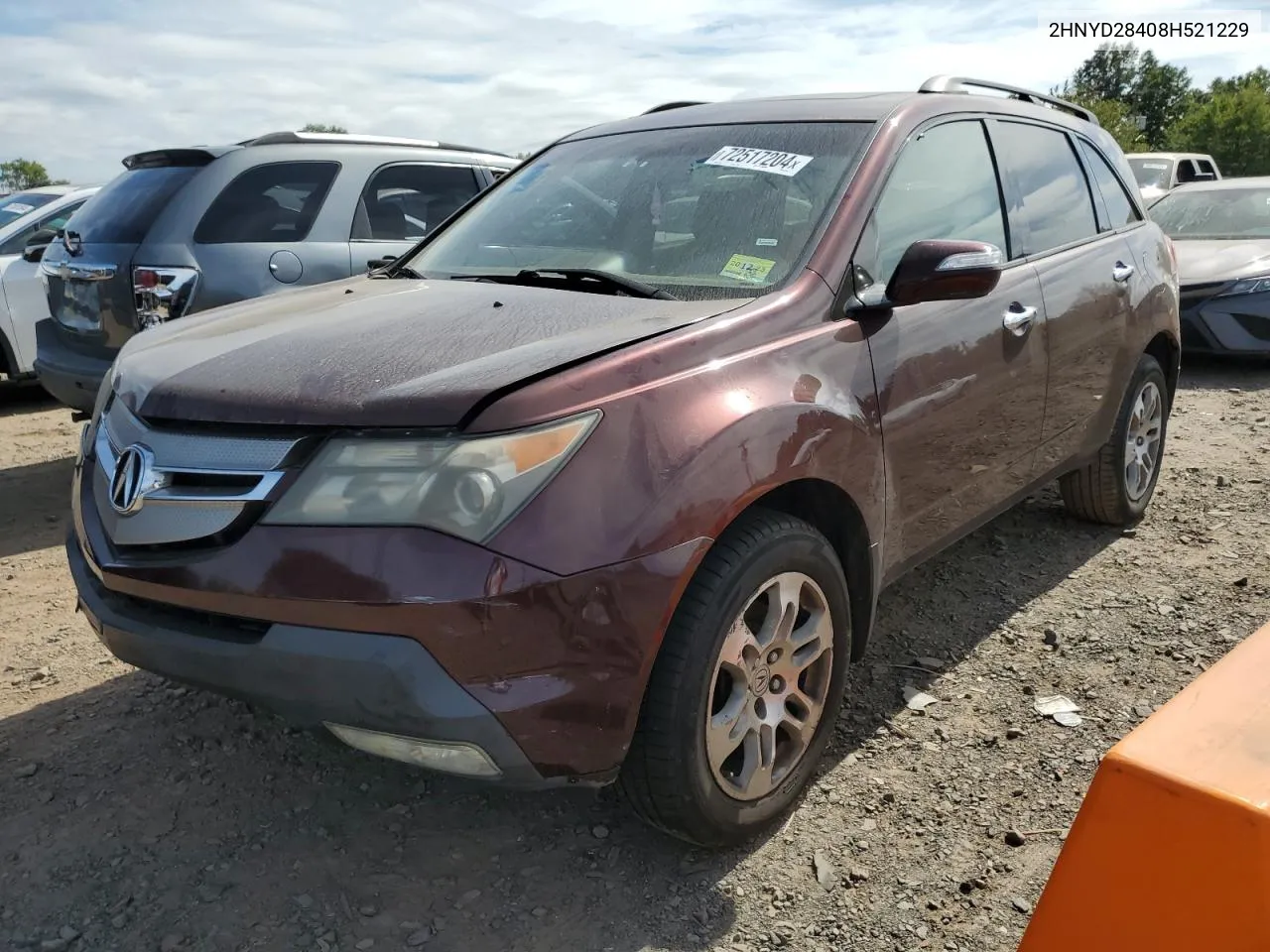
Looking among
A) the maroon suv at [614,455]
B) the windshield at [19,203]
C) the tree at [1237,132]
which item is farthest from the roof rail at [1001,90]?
the tree at [1237,132]

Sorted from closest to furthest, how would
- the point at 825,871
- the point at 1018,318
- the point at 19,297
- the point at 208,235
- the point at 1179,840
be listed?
the point at 1179,840
the point at 825,871
the point at 1018,318
the point at 208,235
the point at 19,297

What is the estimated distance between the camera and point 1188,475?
5.52 metres

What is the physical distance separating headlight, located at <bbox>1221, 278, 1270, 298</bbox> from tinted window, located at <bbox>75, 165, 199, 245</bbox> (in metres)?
7.26

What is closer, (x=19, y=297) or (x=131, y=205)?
(x=131, y=205)

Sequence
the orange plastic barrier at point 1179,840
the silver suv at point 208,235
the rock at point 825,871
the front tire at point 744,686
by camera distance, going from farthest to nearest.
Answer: the silver suv at point 208,235
the rock at point 825,871
the front tire at point 744,686
the orange plastic barrier at point 1179,840

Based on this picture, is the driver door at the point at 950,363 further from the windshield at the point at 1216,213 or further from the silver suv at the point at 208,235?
the windshield at the point at 1216,213

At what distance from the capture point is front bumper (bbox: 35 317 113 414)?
504cm

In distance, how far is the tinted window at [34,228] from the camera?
7.39 m

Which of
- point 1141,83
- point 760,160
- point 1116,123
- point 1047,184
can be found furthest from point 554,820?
point 1141,83

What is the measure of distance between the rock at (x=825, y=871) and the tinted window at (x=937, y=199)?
4.75ft

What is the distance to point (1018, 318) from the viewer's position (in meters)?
3.32

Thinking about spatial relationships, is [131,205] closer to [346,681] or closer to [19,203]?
[19,203]

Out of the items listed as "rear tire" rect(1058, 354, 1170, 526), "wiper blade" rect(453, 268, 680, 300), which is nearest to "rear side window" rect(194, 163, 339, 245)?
"wiper blade" rect(453, 268, 680, 300)

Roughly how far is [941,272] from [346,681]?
172 cm
